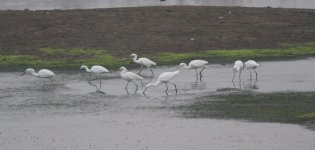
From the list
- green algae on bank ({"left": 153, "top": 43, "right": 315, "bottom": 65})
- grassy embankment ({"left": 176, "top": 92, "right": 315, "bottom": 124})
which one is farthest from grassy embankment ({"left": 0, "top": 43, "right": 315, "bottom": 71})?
grassy embankment ({"left": 176, "top": 92, "right": 315, "bottom": 124})

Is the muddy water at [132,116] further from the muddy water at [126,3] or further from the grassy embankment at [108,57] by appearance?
the muddy water at [126,3]

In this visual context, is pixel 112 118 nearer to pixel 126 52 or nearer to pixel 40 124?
pixel 40 124

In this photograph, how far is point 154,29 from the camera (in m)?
45.3

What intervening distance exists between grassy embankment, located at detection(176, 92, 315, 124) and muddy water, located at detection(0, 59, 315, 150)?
0.72 meters

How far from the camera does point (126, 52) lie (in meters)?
40.3

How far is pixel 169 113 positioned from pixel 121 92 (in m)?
4.85

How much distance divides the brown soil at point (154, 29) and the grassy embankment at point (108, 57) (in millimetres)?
1080

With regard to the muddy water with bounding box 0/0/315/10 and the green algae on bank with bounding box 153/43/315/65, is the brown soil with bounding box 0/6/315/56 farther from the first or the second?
the muddy water with bounding box 0/0/315/10

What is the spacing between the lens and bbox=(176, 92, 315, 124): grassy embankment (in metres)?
25.2

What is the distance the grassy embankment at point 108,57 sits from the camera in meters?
38.0

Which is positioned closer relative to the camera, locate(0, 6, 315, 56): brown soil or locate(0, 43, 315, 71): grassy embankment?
locate(0, 43, 315, 71): grassy embankment

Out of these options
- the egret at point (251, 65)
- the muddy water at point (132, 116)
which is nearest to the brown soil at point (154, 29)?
the muddy water at point (132, 116)

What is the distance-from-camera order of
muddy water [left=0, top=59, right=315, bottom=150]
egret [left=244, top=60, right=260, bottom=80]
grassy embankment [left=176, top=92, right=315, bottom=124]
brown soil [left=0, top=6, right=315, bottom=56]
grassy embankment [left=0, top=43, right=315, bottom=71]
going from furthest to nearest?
brown soil [left=0, top=6, right=315, bottom=56], grassy embankment [left=0, top=43, right=315, bottom=71], egret [left=244, top=60, right=260, bottom=80], grassy embankment [left=176, top=92, right=315, bottom=124], muddy water [left=0, top=59, right=315, bottom=150]

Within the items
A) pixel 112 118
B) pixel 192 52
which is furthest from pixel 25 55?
pixel 112 118
